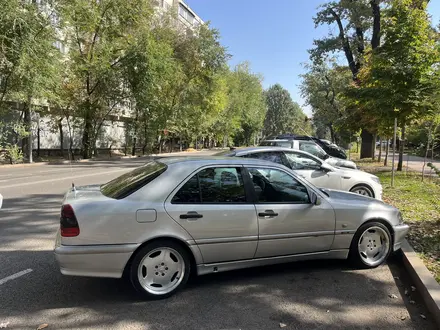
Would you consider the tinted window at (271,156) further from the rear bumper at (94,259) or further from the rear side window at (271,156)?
the rear bumper at (94,259)

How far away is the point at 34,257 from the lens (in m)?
5.03

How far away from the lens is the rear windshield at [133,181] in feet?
13.0

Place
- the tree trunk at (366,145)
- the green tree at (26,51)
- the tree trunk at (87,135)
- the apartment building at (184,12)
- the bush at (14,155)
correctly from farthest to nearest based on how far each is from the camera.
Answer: the apartment building at (184,12)
the tree trunk at (366,145)
the tree trunk at (87,135)
the bush at (14,155)
the green tree at (26,51)

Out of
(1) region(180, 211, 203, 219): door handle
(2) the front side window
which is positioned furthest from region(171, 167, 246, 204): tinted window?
(2) the front side window

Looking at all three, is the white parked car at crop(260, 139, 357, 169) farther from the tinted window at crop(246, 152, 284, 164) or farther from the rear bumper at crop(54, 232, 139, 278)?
the rear bumper at crop(54, 232, 139, 278)

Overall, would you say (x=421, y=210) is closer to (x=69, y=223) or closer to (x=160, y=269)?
(x=160, y=269)

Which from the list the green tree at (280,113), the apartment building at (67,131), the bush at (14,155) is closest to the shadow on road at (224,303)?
the bush at (14,155)

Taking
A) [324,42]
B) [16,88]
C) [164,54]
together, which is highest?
[324,42]

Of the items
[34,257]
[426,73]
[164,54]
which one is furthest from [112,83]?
[34,257]

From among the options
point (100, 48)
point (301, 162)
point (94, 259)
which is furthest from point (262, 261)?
point (100, 48)

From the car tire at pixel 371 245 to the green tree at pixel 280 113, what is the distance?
92.5 metres

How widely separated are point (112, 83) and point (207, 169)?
2401cm

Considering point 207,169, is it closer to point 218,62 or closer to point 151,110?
point 151,110

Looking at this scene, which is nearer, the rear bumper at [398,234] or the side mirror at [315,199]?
the side mirror at [315,199]
